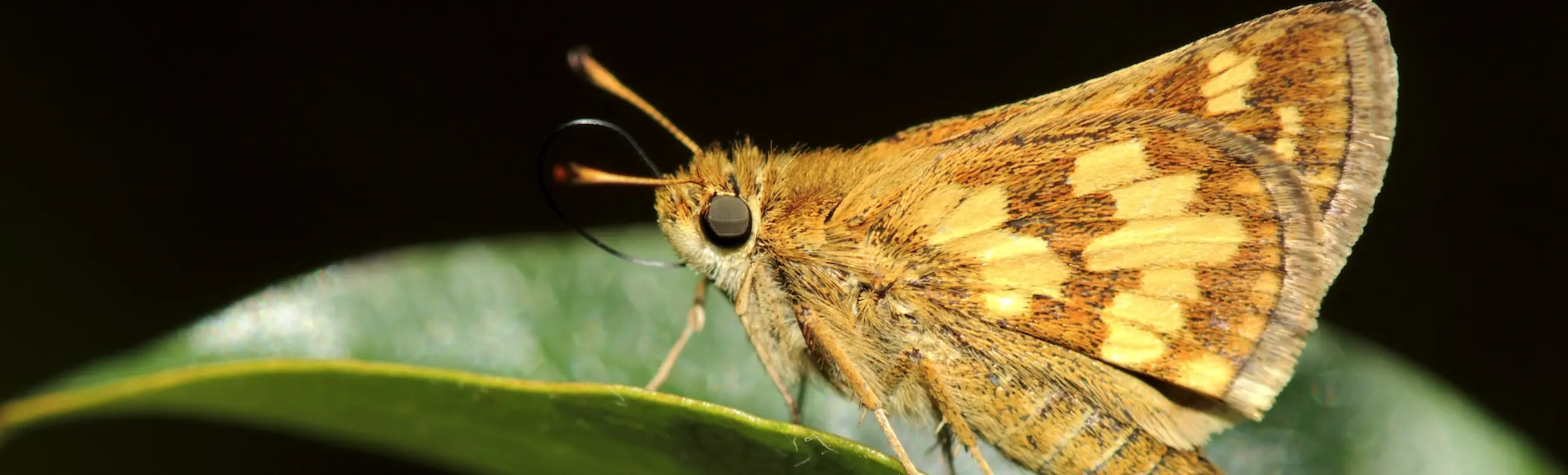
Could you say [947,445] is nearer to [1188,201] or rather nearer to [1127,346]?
[1127,346]

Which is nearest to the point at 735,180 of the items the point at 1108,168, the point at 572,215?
the point at 1108,168

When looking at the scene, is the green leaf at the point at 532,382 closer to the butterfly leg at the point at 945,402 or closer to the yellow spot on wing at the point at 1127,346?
the butterfly leg at the point at 945,402

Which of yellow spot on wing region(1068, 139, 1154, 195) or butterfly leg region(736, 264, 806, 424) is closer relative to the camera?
yellow spot on wing region(1068, 139, 1154, 195)

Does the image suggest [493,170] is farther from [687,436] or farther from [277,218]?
[687,436]

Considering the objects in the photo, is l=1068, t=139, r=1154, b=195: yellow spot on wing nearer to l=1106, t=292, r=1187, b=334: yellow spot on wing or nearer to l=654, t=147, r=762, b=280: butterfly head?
l=1106, t=292, r=1187, b=334: yellow spot on wing

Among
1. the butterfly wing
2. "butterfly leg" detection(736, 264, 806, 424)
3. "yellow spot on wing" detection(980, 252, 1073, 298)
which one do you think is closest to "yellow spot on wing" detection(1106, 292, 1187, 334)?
Result: the butterfly wing

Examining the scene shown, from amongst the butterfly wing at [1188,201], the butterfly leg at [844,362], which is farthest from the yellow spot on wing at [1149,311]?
the butterfly leg at [844,362]
